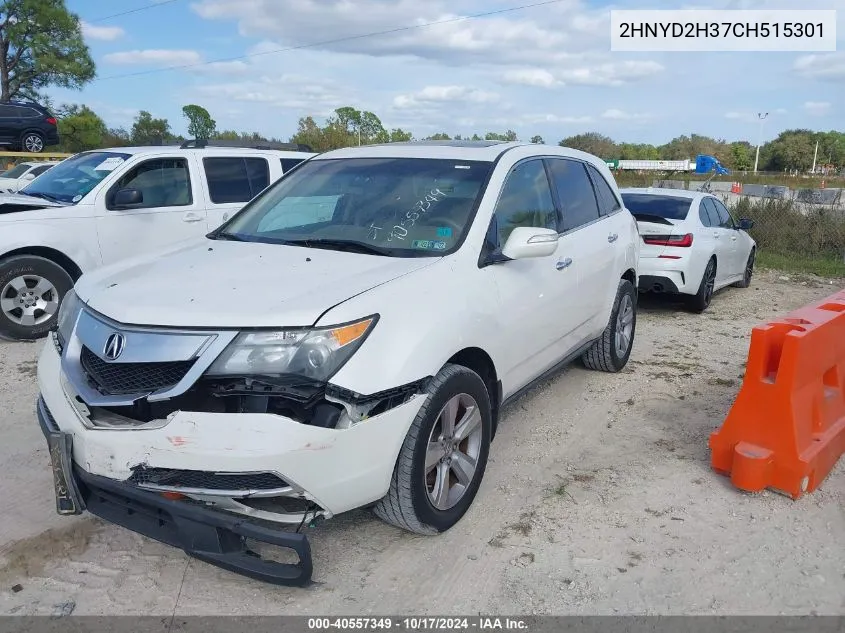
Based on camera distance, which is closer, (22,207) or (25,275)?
(25,275)

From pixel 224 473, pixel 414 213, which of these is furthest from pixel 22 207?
pixel 224 473

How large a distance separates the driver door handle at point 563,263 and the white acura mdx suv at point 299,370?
0.40 metres

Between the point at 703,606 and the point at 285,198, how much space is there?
3.18 m

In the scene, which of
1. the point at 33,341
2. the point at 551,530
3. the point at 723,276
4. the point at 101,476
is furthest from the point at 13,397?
the point at 723,276

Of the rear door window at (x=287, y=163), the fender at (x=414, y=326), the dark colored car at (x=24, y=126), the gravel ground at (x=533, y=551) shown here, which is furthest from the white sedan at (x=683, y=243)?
the dark colored car at (x=24, y=126)

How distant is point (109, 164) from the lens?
738 cm

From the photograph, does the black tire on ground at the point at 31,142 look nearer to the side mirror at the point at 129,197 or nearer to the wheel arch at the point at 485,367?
the side mirror at the point at 129,197

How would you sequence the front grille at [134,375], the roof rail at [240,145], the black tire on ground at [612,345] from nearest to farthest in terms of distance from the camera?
the front grille at [134,375]
the black tire on ground at [612,345]
the roof rail at [240,145]

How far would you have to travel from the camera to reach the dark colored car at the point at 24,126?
69.3ft

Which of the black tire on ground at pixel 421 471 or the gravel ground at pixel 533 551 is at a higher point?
the black tire on ground at pixel 421 471

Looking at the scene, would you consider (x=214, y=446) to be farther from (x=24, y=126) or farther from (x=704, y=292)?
(x=24, y=126)

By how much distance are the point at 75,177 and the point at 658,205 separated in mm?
6982

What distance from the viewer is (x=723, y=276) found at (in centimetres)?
955

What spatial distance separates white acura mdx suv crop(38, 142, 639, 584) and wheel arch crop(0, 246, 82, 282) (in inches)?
143
